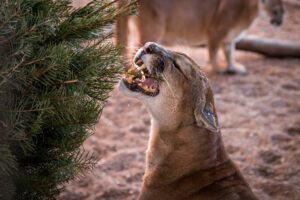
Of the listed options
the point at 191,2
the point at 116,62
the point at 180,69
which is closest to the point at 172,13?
the point at 191,2

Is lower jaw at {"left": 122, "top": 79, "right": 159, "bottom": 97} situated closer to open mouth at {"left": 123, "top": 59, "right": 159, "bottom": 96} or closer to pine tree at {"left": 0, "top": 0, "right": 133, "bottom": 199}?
open mouth at {"left": 123, "top": 59, "right": 159, "bottom": 96}

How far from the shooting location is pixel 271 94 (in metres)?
6.32

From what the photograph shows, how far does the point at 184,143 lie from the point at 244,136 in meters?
2.14

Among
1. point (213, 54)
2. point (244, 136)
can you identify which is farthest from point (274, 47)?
point (244, 136)

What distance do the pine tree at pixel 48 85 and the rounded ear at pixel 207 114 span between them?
585mm

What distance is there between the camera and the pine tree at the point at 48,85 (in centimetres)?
222

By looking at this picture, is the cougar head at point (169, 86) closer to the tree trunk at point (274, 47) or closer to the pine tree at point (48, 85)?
the pine tree at point (48, 85)

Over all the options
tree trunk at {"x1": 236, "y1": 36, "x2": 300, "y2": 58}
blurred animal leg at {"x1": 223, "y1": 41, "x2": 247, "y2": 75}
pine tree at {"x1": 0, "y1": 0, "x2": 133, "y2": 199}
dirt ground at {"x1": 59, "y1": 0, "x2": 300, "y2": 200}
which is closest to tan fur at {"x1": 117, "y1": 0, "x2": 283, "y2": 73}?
blurred animal leg at {"x1": 223, "y1": 41, "x2": 247, "y2": 75}

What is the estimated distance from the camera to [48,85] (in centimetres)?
238

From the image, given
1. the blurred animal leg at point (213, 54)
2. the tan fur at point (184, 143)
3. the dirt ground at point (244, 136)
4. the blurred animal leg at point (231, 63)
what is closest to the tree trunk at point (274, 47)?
the dirt ground at point (244, 136)

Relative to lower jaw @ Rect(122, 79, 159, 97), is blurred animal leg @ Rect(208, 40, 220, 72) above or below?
below

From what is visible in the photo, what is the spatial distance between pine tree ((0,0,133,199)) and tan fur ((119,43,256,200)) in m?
0.48

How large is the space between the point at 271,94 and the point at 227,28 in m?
1.32

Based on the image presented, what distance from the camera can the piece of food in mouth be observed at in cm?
312
